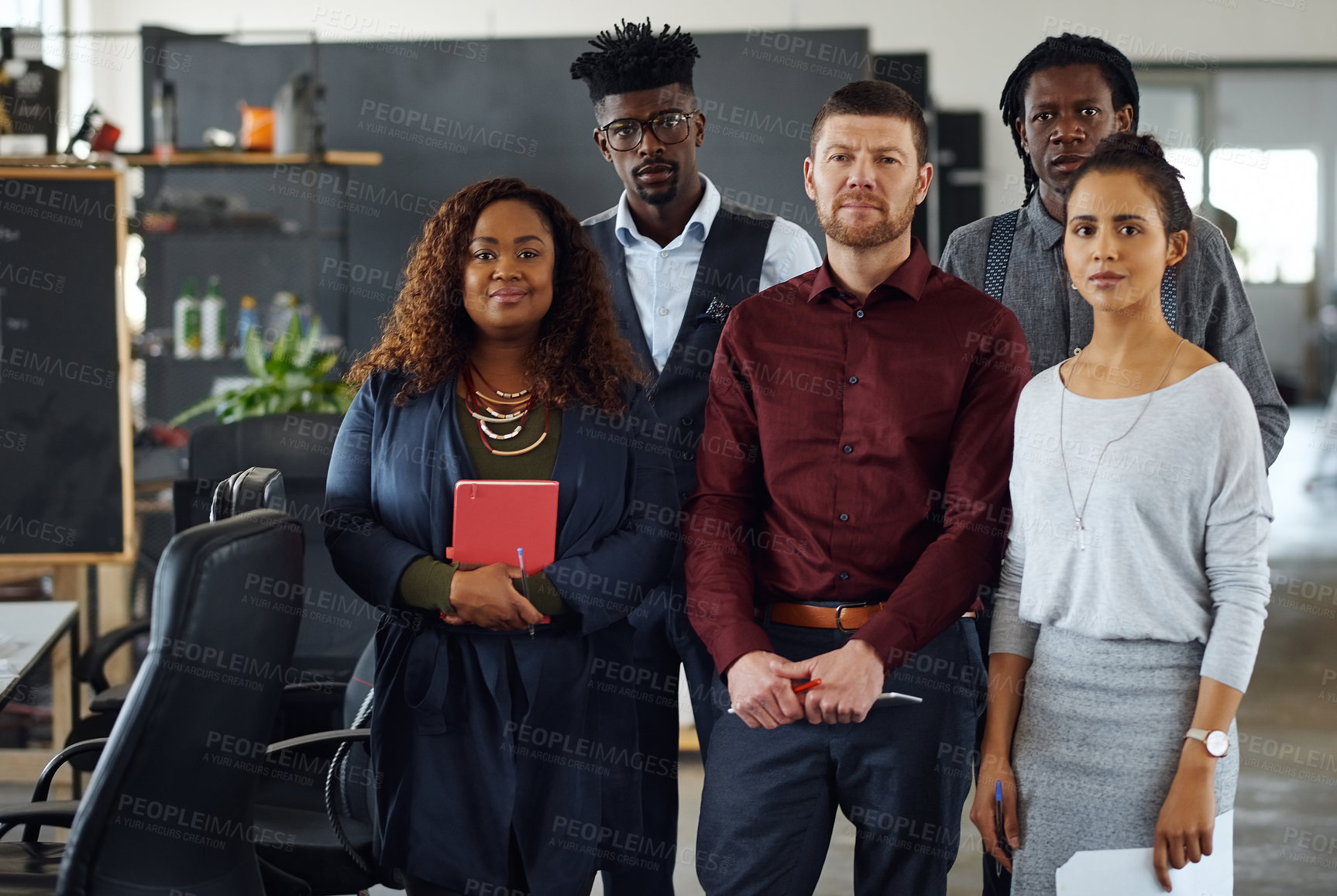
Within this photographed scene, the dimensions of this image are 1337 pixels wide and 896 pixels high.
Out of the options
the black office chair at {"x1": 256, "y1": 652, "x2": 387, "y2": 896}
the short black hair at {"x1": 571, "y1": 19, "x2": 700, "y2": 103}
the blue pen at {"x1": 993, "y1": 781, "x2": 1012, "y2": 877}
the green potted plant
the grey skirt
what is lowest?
the black office chair at {"x1": 256, "y1": 652, "x2": 387, "y2": 896}

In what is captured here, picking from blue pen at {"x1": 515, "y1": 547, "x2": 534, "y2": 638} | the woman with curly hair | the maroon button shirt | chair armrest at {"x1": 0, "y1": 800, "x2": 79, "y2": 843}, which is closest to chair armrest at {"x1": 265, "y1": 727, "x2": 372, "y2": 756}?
the woman with curly hair

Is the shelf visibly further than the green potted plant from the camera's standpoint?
Yes

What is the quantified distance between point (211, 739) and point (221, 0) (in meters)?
7.49

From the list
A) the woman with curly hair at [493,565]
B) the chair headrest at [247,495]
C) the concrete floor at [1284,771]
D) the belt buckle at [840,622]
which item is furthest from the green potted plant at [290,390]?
the belt buckle at [840,622]

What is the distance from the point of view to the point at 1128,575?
1.53 metres

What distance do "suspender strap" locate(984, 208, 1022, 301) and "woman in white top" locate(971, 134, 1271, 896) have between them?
47cm

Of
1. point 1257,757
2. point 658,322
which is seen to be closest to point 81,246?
point 658,322

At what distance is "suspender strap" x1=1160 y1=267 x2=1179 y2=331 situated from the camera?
6.36 feet

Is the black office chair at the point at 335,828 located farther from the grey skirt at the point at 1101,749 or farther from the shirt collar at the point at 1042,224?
the shirt collar at the point at 1042,224

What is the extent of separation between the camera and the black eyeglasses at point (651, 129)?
233cm

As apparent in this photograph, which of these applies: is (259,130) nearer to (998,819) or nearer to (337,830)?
(337,830)

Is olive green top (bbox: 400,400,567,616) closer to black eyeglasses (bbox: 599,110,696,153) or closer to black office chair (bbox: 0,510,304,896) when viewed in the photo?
black office chair (bbox: 0,510,304,896)

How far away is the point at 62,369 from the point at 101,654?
111cm

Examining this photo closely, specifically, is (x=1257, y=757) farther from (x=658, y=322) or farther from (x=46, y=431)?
(x=46, y=431)
